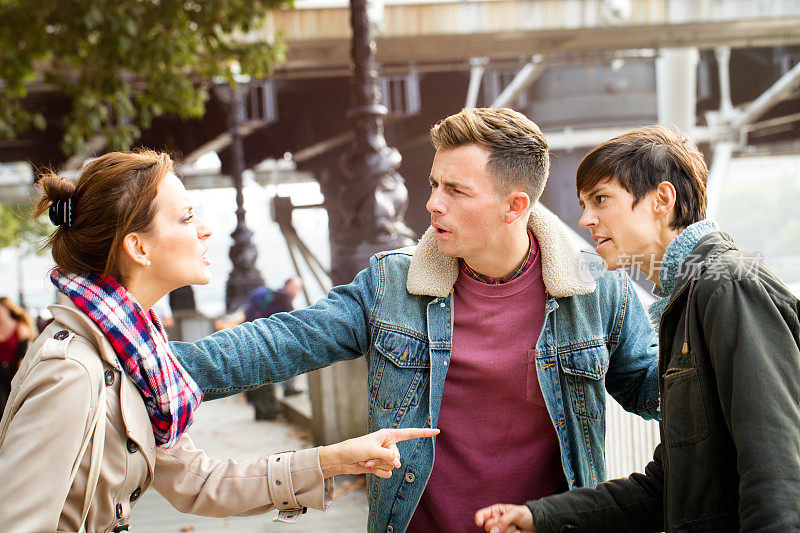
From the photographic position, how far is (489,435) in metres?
2.25

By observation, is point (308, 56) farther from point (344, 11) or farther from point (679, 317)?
point (679, 317)

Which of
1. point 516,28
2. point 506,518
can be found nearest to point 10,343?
point 506,518

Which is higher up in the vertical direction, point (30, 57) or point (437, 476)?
point (30, 57)

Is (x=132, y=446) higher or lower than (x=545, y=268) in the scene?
lower

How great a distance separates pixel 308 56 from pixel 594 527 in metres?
13.1

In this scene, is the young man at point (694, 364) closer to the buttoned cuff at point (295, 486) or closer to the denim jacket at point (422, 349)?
the denim jacket at point (422, 349)

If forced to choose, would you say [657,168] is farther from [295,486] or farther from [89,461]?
[89,461]

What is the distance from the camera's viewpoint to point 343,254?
20.1 ft

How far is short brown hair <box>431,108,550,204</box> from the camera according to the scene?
7.71ft

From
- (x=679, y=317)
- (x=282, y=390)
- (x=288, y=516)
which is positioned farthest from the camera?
(x=282, y=390)

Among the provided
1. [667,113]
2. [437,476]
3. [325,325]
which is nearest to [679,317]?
[437,476]

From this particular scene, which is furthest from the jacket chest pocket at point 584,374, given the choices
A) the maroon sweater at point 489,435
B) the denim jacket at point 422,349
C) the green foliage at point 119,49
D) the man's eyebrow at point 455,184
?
the green foliage at point 119,49

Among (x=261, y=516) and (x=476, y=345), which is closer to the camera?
(x=476, y=345)

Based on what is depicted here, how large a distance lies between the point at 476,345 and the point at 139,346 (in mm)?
1030
